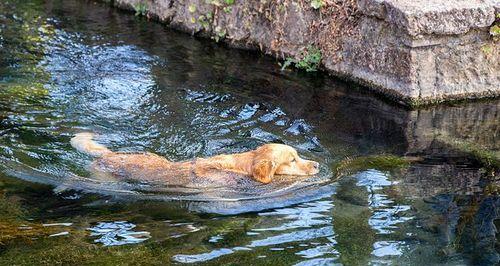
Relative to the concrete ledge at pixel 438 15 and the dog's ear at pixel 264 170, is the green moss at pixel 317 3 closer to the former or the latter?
the concrete ledge at pixel 438 15

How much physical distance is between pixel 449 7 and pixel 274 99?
2.75 m

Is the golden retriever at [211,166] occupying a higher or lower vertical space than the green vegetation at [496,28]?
lower

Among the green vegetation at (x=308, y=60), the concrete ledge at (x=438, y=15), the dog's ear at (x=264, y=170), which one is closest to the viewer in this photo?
the dog's ear at (x=264, y=170)

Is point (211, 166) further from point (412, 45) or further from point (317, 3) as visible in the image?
point (317, 3)

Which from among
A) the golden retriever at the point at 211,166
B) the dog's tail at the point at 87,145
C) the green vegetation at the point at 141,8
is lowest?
the dog's tail at the point at 87,145

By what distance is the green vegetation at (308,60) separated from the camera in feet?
35.5

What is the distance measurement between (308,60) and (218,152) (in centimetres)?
345

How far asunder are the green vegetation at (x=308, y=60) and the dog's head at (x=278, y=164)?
398 centimetres

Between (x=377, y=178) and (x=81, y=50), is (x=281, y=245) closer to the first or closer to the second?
(x=377, y=178)

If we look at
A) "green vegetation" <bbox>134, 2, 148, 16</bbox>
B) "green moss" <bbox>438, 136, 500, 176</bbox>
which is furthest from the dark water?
"green vegetation" <bbox>134, 2, 148, 16</bbox>

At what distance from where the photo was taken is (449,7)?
9445 mm

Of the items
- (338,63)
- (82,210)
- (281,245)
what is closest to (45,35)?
(338,63)

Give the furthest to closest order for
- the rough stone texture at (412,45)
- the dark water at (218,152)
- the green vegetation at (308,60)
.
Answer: the green vegetation at (308,60) < the rough stone texture at (412,45) < the dark water at (218,152)

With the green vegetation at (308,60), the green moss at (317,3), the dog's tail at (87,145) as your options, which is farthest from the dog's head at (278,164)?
the green moss at (317,3)
